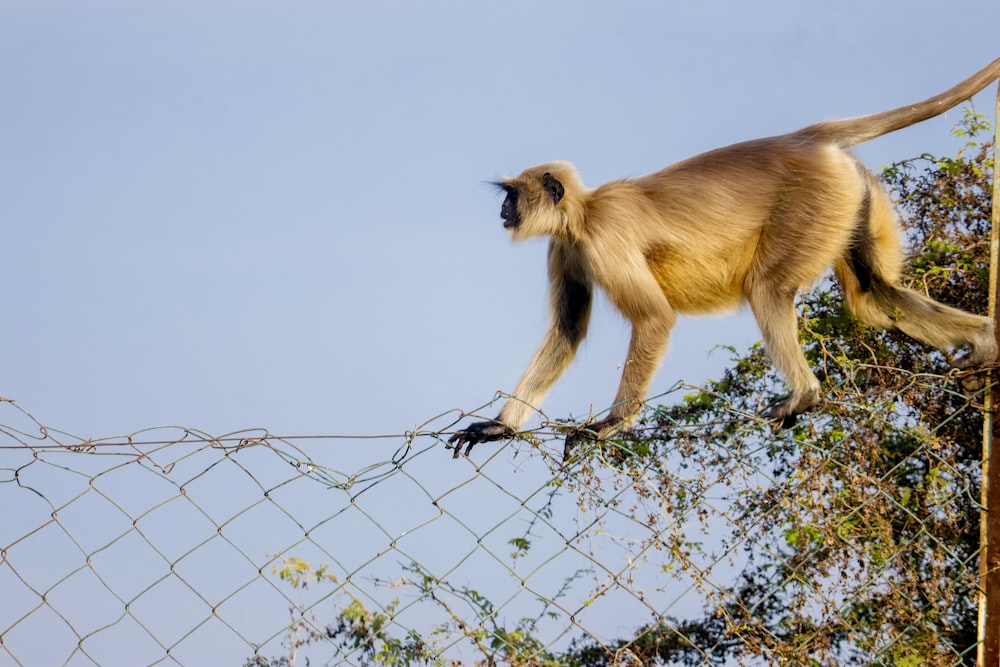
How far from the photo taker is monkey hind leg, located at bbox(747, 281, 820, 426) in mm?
4441

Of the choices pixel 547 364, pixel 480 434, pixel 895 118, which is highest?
pixel 895 118

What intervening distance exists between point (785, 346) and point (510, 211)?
1.48 metres

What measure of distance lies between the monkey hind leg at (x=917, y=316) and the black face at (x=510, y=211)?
1528 mm

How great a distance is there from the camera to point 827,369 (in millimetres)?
5289

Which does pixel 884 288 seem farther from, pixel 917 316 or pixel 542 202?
pixel 542 202

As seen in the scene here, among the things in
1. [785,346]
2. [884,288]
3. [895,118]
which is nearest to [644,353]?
[785,346]

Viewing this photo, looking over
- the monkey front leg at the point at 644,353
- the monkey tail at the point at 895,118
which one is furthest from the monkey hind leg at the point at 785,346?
the monkey tail at the point at 895,118

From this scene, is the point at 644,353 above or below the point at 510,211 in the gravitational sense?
below

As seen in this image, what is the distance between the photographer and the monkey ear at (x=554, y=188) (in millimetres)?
5094

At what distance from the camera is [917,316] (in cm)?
463

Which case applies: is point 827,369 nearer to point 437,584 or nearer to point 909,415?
point 909,415

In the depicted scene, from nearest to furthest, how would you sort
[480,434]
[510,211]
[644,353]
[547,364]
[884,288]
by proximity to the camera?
[480,434], [644,353], [884,288], [547,364], [510,211]

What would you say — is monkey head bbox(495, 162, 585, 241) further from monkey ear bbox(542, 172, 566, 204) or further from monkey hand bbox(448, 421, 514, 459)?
monkey hand bbox(448, 421, 514, 459)

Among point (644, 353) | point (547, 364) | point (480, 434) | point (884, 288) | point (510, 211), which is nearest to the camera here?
point (480, 434)
